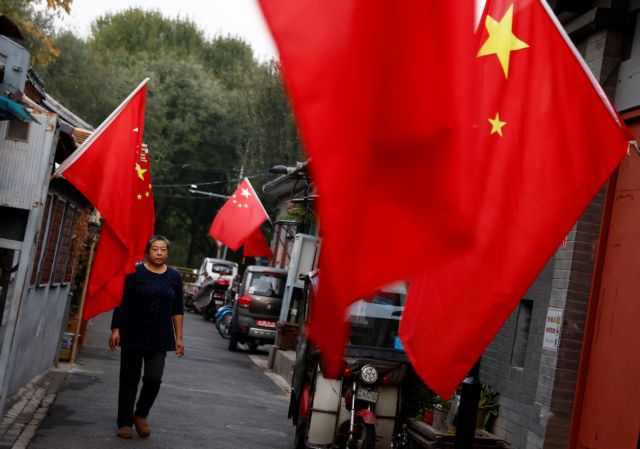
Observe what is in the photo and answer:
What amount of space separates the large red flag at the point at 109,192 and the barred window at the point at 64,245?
13.0 ft

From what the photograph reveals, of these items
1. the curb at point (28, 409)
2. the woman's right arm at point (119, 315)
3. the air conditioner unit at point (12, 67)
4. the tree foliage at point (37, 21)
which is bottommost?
the curb at point (28, 409)

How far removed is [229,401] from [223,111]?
45.8m

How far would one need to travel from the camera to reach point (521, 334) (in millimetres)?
11266

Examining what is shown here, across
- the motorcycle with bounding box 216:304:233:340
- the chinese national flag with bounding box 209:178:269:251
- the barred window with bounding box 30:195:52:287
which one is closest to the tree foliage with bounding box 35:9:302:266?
the chinese national flag with bounding box 209:178:269:251

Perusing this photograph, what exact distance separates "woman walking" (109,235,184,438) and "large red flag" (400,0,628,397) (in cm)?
534

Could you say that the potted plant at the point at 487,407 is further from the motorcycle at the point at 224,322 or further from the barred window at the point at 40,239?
the motorcycle at the point at 224,322

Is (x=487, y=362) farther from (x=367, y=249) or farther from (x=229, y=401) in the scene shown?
(x=367, y=249)

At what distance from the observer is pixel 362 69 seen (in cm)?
276

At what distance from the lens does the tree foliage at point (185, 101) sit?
5034 centimetres

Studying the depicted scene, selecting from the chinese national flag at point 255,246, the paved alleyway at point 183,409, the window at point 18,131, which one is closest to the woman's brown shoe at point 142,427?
the paved alleyway at point 183,409

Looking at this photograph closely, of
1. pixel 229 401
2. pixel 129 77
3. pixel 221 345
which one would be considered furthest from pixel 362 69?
pixel 129 77

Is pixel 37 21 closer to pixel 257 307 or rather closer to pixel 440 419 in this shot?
pixel 257 307

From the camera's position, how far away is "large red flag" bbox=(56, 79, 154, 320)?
995 centimetres

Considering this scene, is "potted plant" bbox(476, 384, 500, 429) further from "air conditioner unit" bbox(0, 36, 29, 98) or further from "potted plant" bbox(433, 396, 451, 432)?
"air conditioner unit" bbox(0, 36, 29, 98)
